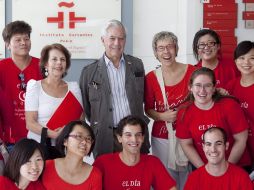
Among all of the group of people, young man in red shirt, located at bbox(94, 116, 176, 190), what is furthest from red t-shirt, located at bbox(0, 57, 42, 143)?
young man in red shirt, located at bbox(94, 116, 176, 190)

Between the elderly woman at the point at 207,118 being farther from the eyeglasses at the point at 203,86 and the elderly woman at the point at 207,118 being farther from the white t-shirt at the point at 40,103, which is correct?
the white t-shirt at the point at 40,103

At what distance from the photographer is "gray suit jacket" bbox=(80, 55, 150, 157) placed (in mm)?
2941

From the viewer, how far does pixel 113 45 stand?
9.68ft

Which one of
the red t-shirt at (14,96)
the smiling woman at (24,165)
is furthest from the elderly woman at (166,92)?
the smiling woman at (24,165)

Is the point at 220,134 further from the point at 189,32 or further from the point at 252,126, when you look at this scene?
the point at 189,32

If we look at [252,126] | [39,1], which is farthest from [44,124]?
[39,1]

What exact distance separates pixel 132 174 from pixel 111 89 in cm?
60

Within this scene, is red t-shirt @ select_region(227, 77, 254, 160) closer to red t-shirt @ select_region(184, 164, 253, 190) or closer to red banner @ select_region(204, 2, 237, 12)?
red t-shirt @ select_region(184, 164, 253, 190)

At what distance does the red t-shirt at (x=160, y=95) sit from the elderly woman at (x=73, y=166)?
595 mm

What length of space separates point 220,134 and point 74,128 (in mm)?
820

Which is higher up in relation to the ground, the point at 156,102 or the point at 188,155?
the point at 156,102

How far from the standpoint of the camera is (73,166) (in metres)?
2.56

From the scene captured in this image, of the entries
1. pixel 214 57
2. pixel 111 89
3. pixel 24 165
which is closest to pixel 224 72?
pixel 214 57

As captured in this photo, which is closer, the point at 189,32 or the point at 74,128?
the point at 74,128
